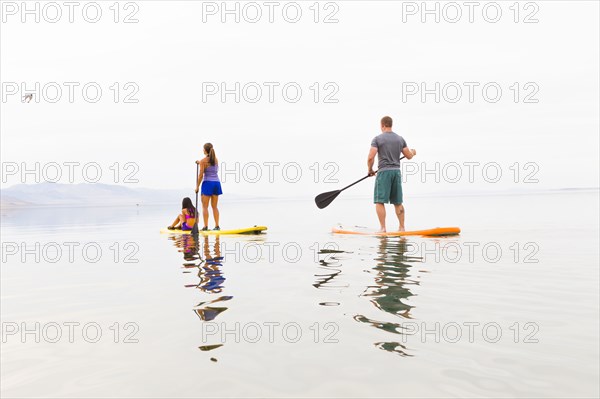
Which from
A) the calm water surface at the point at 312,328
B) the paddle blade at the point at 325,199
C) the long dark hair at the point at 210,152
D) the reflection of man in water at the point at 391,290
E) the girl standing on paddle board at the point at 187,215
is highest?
the long dark hair at the point at 210,152

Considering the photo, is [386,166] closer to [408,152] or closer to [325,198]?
[408,152]

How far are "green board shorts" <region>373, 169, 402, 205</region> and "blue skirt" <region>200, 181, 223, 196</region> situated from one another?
4.69 meters

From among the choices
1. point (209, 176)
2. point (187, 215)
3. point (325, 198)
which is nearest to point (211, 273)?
point (209, 176)

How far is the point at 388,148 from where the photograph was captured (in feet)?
38.5

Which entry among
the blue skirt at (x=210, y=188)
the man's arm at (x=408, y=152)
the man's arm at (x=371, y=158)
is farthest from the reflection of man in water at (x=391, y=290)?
the blue skirt at (x=210, y=188)

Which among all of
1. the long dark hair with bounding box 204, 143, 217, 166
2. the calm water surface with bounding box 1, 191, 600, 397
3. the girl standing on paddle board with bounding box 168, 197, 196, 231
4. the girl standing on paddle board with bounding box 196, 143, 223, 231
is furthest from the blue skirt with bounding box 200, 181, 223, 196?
the calm water surface with bounding box 1, 191, 600, 397

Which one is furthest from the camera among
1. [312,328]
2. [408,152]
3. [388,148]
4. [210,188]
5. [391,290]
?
[210,188]

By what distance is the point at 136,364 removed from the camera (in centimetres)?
309

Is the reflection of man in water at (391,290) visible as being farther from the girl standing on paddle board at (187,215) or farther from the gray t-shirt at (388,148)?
the girl standing on paddle board at (187,215)

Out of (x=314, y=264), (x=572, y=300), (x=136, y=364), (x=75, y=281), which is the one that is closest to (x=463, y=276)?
(x=572, y=300)

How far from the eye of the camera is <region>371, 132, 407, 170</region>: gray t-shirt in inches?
462

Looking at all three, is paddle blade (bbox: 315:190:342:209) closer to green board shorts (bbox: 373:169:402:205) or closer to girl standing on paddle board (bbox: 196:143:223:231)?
green board shorts (bbox: 373:169:402:205)

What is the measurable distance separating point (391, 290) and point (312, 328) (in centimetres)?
151

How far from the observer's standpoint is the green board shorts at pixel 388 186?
38.6ft
